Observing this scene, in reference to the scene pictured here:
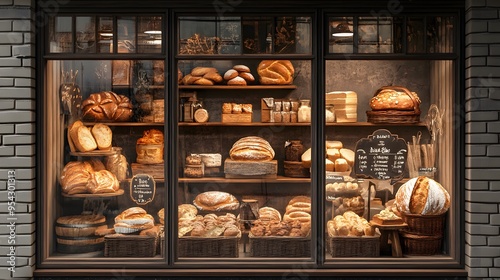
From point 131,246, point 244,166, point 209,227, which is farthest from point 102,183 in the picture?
point 244,166

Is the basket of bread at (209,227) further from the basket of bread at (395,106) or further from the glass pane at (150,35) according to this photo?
the basket of bread at (395,106)

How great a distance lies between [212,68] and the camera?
18.7ft

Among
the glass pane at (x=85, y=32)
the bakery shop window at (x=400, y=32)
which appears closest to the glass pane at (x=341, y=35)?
the bakery shop window at (x=400, y=32)

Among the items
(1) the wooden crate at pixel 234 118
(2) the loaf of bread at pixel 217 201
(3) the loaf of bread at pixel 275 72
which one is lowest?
(2) the loaf of bread at pixel 217 201

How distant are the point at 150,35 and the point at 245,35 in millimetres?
822

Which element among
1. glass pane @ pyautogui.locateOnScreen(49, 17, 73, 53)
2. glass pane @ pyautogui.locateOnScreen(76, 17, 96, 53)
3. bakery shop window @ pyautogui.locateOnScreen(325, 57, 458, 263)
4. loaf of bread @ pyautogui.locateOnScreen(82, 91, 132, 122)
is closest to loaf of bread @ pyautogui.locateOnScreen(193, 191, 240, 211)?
bakery shop window @ pyautogui.locateOnScreen(325, 57, 458, 263)

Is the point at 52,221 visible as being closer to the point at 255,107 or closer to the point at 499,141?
the point at 255,107

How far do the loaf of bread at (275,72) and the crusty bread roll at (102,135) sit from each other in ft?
4.76

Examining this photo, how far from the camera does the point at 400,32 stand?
557cm

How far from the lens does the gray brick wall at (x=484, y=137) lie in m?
5.38

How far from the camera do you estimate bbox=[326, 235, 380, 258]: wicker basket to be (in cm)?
561

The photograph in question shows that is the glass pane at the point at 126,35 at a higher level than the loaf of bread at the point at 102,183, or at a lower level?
higher

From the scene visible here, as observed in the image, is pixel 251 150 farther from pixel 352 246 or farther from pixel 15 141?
pixel 15 141

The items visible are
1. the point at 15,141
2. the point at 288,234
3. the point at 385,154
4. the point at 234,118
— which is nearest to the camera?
the point at 15,141
